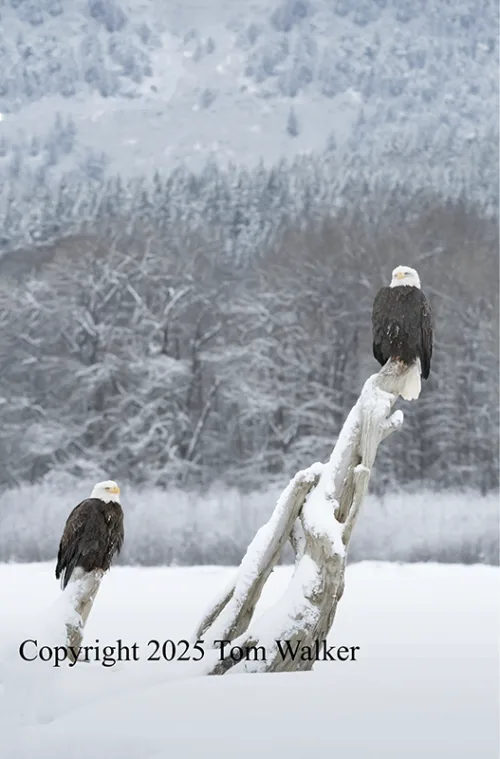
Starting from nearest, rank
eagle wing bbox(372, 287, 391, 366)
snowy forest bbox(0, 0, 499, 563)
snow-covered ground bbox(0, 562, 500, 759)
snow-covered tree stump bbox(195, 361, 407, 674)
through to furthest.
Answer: snow-covered ground bbox(0, 562, 500, 759) < snow-covered tree stump bbox(195, 361, 407, 674) < eagle wing bbox(372, 287, 391, 366) < snowy forest bbox(0, 0, 499, 563)

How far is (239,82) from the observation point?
35906 millimetres

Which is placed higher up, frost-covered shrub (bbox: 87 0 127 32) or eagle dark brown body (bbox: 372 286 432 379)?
frost-covered shrub (bbox: 87 0 127 32)

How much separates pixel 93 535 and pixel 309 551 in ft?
2.69

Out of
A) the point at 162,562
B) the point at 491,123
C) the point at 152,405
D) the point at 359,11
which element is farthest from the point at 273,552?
the point at 359,11

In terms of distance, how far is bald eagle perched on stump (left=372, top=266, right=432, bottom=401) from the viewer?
4.09m

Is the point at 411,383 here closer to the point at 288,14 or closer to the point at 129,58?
the point at 129,58

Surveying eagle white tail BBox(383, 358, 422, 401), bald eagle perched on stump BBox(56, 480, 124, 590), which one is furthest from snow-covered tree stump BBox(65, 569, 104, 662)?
eagle white tail BBox(383, 358, 422, 401)

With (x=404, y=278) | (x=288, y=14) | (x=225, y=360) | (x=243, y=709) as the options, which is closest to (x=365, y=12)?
(x=288, y=14)

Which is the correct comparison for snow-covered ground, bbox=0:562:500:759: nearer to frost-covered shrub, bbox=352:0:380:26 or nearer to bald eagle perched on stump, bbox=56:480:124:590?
bald eagle perched on stump, bbox=56:480:124:590

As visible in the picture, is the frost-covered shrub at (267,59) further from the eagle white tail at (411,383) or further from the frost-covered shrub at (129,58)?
the eagle white tail at (411,383)

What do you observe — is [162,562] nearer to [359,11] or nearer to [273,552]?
[273,552]

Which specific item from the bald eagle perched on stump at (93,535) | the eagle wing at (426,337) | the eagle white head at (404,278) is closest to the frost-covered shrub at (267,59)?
the eagle white head at (404,278)

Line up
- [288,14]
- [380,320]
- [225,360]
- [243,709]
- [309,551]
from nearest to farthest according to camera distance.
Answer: [243,709] < [309,551] < [380,320] < [225,360] < [288,14]

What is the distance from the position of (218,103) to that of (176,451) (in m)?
18.8
